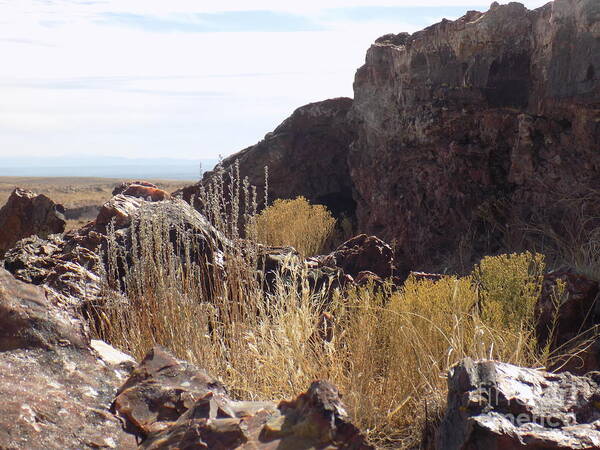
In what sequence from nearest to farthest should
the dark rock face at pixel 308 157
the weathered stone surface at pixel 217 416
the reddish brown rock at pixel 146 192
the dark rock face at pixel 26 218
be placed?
the weathered stone surface at pixel 217 416 → the reddish brown rock at pixel 146 192 → the dark rock face at pixel 26 218 → the dark rock face at pixel 308 157

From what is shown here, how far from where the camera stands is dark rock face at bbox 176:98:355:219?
12.4 m

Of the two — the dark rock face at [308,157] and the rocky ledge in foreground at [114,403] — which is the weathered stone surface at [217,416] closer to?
the rocky ledge in foreground at [114,403]

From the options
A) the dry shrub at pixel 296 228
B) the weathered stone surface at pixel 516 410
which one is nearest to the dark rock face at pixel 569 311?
the weathered stone surface at pixel 516 410

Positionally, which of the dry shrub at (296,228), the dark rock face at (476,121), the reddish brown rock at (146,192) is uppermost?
the dark rock face at (476,121)

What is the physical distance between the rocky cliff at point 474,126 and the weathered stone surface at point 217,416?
5.25 metres

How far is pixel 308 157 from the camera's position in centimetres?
1253

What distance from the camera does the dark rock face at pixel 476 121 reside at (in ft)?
24.4

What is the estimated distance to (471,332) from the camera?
14.5 feet

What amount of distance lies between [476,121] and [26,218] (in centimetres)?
637

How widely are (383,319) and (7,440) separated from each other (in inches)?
99.5

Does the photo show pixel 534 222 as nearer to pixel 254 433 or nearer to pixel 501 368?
pixel 501 368

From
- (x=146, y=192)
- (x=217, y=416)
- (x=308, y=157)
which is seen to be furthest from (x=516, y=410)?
(x=308, y=157)

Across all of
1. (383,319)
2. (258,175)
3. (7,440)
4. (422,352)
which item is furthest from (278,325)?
(258,175)

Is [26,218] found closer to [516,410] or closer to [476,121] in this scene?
[476,121]
